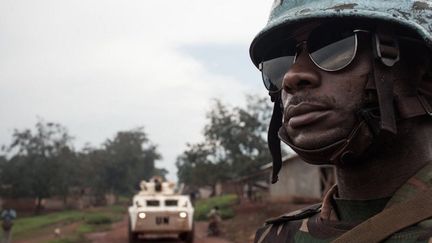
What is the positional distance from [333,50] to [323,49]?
1.4 inches

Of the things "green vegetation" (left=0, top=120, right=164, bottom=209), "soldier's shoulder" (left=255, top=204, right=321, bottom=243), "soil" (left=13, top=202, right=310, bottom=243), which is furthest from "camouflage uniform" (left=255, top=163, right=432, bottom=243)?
"green vegetation" (left=0, top=120, right=164, bottom=209)

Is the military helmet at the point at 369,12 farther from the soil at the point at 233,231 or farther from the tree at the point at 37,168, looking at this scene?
the tree at the point at 37,168

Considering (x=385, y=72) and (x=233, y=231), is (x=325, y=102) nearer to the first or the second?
(x=385, y=72)

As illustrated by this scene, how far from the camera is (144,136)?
63688mm

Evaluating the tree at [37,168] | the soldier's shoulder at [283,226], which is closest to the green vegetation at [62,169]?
the tree at [37,168]

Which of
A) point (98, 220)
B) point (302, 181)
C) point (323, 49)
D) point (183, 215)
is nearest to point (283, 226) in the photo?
point (323, 49)

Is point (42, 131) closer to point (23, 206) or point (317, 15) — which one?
point (23, 206)

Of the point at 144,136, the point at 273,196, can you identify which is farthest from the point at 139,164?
the point at 273,196

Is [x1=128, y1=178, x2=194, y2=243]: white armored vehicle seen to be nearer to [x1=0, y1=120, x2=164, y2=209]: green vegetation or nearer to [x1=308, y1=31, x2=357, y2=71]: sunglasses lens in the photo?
[x1=308, y1=31, x2=357, y2=71]: sunglasses lens

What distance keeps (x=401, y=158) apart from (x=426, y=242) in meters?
0.31

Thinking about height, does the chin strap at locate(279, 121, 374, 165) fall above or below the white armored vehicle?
above

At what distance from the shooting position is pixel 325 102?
150 centimetres

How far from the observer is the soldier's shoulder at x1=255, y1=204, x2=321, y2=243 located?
1832 mm

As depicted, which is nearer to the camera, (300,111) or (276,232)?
(300,111)
